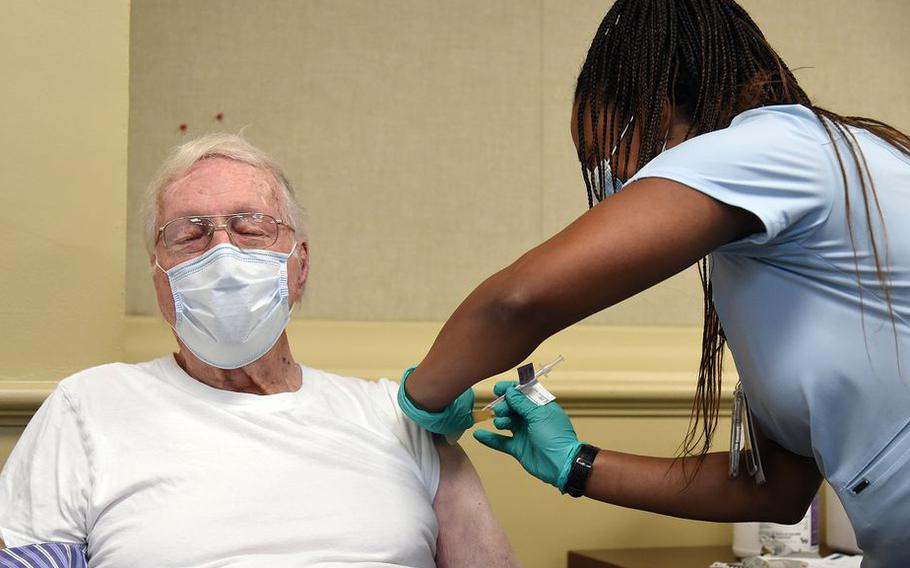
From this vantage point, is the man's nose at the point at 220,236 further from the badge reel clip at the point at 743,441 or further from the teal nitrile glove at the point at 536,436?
the badge reel clip at the point at 743,441

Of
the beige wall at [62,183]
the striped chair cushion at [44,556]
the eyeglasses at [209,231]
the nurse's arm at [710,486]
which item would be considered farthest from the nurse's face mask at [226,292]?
the nurse's arm at [710,486]

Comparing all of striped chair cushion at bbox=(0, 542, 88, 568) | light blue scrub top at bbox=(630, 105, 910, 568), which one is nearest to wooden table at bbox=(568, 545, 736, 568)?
light blue scrub top at bbox=(630, 105, 910, 568)

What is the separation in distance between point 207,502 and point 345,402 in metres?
0.30

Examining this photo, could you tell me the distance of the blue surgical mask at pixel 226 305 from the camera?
152cm

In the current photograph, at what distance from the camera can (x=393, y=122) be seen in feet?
7.40

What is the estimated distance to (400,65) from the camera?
89.2 inches

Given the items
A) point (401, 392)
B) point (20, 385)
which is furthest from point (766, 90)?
point (20, 385)

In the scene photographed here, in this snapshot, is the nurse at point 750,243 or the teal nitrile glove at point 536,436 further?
the teal nitrile glove at point 536,436

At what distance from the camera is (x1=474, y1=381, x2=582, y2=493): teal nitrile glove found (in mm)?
1408

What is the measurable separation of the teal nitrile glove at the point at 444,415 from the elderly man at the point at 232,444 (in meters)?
0.11

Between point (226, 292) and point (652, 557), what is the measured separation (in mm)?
1061

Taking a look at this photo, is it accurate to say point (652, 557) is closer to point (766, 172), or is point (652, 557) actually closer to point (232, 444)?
point (232, 444)

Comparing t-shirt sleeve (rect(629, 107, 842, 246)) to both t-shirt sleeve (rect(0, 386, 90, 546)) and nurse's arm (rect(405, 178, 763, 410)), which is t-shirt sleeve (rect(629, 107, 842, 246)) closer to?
nurse's arm (rect(405, 178, 763, 410))

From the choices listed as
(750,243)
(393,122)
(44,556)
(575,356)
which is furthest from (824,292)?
(393,122)
